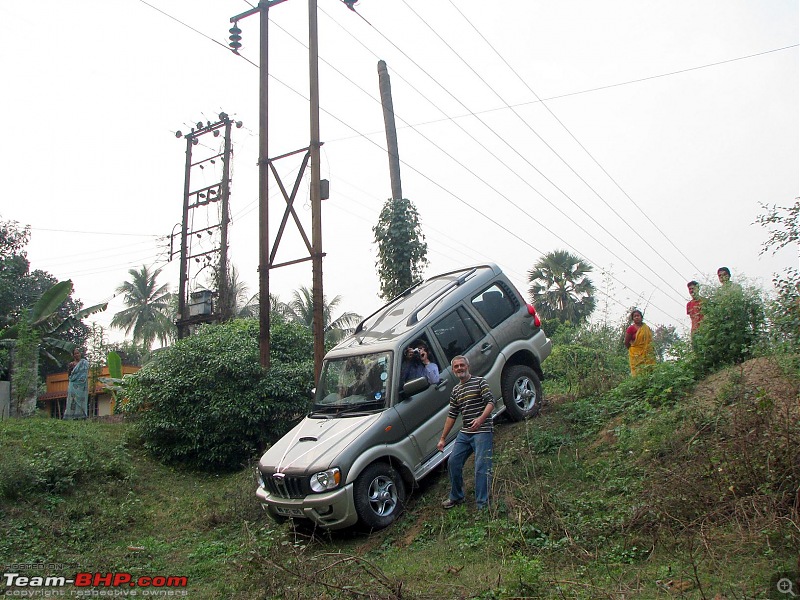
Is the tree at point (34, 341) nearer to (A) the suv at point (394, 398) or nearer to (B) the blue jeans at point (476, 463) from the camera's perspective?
(A) the suv at point (394, 398)

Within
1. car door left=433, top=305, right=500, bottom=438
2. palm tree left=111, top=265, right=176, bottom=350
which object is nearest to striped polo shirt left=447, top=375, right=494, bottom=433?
car door left=433, top=305, right=500, bottom=438

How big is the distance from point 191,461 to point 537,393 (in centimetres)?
670

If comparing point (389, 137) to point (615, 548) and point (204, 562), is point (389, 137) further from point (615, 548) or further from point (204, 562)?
point (615, 548)

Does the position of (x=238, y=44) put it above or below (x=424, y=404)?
above

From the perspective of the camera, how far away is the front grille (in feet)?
23.9

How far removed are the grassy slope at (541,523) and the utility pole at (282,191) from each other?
315cm

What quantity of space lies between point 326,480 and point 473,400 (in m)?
1.83

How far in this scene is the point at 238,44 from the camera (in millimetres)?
13094

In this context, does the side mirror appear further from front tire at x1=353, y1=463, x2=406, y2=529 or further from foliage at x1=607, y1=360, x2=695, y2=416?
foliage at x1=607, y1=360, x2=695, y2=416

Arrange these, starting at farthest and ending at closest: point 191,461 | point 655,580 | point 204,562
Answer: point 191,461, point 204,562, point 655,580

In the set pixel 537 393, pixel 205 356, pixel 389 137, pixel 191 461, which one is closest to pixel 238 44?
pixel 389 137

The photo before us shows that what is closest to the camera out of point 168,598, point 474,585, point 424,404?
point 474,585

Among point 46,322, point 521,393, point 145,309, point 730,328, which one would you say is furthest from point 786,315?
point 145,309

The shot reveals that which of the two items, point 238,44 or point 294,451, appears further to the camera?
point 238,44
